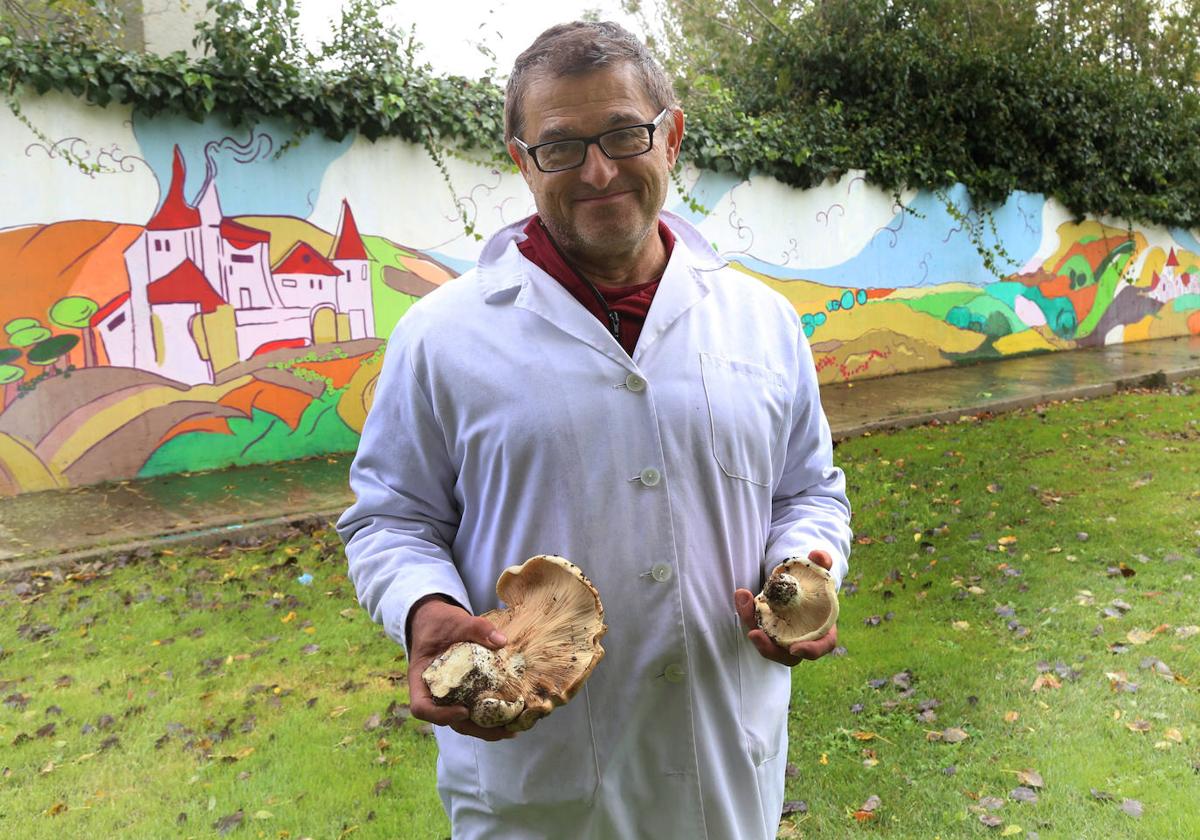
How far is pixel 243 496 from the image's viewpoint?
7797 millimetres

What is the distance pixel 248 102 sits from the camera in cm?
856

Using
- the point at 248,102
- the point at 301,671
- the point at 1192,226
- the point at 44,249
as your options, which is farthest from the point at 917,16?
the point at 301,671

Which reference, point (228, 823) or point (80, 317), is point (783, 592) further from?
point (80, 317)

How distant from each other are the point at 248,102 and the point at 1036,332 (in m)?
12.6

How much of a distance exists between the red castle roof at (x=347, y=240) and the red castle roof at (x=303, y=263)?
0.40 ft

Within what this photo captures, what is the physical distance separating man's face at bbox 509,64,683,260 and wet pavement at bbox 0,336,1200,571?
5524 millimetres

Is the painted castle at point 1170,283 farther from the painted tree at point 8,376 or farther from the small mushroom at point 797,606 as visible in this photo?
the small mushroom at point 797,606

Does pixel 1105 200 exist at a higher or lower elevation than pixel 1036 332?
higher

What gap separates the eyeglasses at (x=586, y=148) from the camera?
6.50 feet

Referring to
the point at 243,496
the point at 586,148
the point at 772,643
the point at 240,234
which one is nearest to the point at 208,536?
the point at 243,496

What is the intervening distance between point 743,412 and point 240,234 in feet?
25.3

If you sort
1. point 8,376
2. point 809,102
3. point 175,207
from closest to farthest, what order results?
point 8,376 → point 175,207 → point 809,102

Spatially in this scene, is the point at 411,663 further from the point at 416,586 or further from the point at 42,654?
the point at 42,654

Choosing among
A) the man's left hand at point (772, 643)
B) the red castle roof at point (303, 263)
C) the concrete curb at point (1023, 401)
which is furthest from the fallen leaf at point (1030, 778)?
the red castle roof at point (303, 263)
